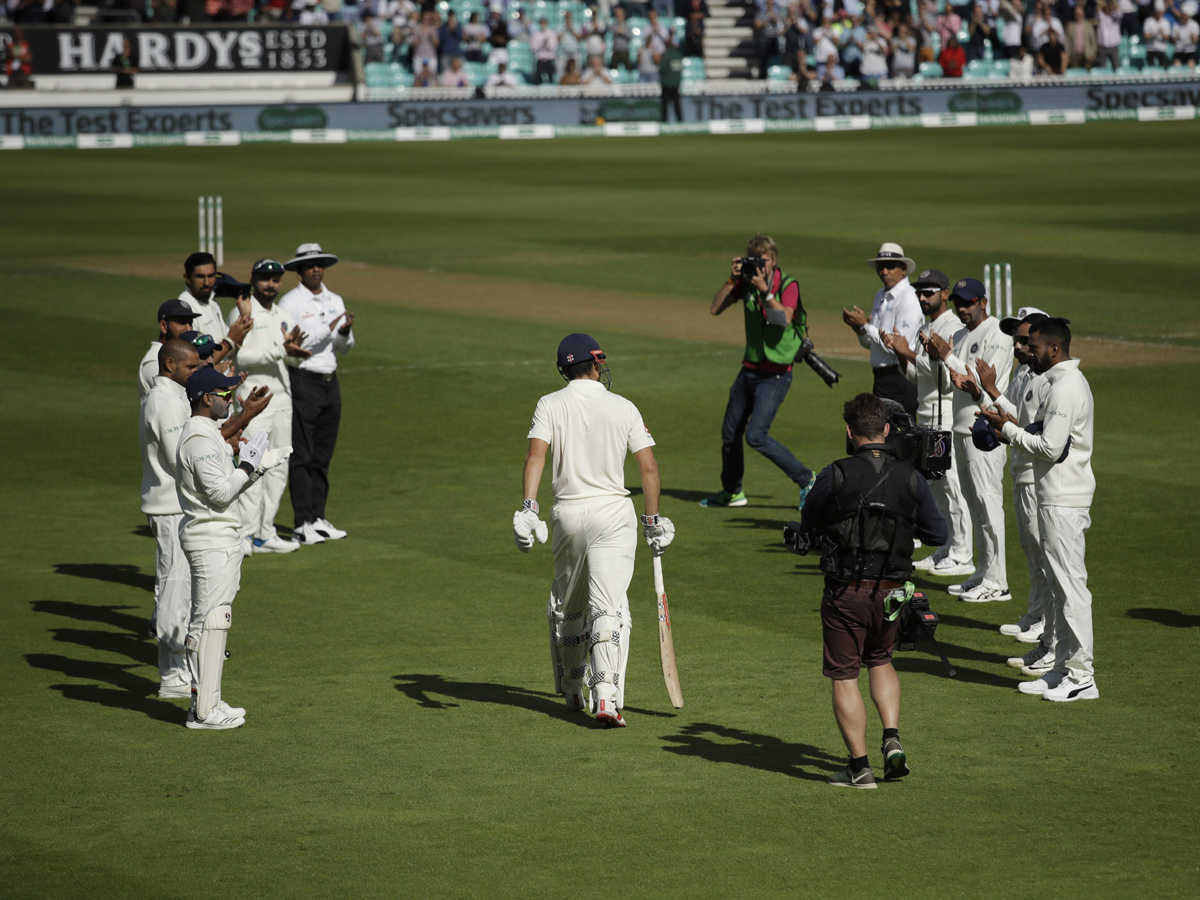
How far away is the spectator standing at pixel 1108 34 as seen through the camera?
2240 inches

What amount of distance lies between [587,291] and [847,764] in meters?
20.2

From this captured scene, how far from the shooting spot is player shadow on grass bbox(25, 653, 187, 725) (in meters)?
10.4

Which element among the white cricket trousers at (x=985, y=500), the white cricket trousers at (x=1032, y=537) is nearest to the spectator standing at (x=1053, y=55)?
the white cricket trousers at (x=985, y=500)

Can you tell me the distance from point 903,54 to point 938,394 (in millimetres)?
46098

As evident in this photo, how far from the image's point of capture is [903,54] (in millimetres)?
56125

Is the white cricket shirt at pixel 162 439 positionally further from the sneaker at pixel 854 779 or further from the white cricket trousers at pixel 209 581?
the sneaker at pixel 854 779

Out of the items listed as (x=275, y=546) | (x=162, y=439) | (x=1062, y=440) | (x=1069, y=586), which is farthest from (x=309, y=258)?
(x=1069, y=586)

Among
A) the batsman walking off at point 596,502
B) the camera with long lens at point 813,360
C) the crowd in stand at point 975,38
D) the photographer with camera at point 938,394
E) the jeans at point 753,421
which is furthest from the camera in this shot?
the crowd in stand at point 975,38

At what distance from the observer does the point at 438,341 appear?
24.9m

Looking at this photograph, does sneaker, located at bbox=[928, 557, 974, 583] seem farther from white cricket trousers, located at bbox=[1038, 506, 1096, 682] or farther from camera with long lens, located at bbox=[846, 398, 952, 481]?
white cricket trousers, located at bbox=[1038, 506, 1096, 682]

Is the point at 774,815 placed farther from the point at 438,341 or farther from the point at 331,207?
the point at 331,207

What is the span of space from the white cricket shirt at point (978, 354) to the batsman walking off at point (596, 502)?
309 centimetres

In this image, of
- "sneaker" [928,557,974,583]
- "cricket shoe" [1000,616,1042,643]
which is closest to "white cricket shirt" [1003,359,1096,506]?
"cricket shoe" [1000,616,1042,643]

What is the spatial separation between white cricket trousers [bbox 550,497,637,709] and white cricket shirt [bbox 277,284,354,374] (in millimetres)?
5433
